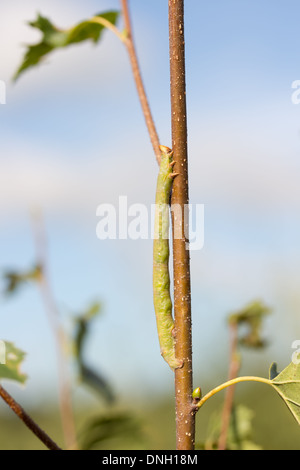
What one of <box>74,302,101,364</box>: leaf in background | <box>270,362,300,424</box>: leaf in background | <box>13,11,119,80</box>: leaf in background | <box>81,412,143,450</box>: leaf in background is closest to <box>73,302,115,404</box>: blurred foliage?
<box>74,302,101,364</box>: leaf in background

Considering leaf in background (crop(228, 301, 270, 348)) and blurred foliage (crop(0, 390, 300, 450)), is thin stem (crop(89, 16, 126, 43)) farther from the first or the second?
blurred foliage (crop(0, 390, 300, 450))

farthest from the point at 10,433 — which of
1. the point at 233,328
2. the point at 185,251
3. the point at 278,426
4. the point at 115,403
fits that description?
the point at 185,251

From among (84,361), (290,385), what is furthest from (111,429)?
(290,385)

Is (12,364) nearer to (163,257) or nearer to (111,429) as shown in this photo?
(163,257)

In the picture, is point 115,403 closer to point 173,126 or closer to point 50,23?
point 50,23

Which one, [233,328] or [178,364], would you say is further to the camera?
[233,328]
